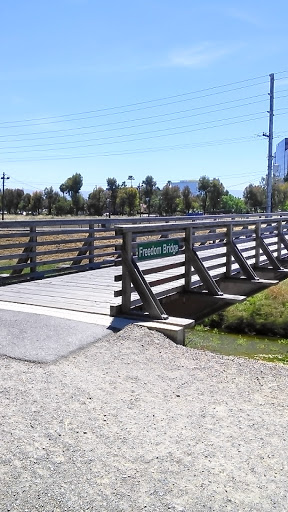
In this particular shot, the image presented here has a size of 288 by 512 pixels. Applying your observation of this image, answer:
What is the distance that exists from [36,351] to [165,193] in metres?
94.1

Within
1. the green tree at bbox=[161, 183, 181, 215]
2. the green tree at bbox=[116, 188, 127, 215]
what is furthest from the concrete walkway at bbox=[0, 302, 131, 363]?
the green tree at bbox=[116, 188, 127, 215]

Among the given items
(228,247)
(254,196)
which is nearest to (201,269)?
(228,247)

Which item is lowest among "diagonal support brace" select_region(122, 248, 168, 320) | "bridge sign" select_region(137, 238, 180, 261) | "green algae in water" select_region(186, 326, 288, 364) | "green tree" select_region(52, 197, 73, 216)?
"green algae in water" select_region(186, 326, 288, 364)

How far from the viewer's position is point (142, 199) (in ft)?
390

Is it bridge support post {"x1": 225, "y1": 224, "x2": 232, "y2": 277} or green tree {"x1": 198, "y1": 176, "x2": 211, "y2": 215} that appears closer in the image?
bridge support post {"x1": 225, "y1": 224, "x2": 232, "y2": 277}

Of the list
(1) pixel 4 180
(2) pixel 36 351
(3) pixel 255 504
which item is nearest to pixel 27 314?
(2) pixel 36 351

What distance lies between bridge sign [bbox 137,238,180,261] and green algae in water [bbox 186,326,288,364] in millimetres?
2464

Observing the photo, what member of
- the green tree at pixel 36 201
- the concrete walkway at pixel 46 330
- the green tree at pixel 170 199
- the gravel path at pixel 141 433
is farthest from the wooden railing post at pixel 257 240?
the green tree at pixel 36 201

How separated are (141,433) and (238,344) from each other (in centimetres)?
862

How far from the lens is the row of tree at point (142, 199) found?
91188mm

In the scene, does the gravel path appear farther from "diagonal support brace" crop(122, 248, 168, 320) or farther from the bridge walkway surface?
"diagonal support brace" crop(122, 248, 168, 320)

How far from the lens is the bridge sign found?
7875 millimetres

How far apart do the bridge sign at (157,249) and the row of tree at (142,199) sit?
76391mm

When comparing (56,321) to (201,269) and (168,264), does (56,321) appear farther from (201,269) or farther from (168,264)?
(201,269)
